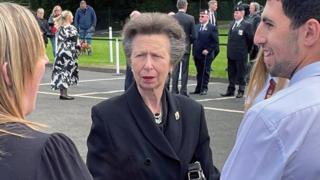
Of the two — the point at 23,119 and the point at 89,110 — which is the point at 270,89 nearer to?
the point at 23,119

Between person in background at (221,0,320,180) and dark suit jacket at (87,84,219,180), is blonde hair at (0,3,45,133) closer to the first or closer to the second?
person in background at (221,0,320,180)

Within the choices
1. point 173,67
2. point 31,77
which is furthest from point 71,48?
point 31,77

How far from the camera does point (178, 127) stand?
9.80 ft

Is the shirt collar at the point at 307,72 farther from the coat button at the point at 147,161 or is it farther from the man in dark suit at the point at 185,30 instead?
the man in dark suit at the point at 185,30

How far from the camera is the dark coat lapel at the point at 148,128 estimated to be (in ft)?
9.39

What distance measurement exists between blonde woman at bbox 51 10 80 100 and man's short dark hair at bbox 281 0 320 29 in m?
10.3

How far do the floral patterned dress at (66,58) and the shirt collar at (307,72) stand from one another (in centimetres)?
1053

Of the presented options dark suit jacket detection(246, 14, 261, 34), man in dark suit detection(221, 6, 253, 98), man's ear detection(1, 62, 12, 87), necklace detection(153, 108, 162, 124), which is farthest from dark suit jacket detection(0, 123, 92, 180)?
dark suit jacket detection(246, 14, 261, 34)

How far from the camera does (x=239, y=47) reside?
12.9 meters

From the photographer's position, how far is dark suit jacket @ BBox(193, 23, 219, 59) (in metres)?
13.2

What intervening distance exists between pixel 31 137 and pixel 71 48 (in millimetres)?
10704

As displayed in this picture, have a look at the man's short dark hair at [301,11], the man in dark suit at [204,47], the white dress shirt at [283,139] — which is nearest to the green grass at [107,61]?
the man in dark suit at [204,47]

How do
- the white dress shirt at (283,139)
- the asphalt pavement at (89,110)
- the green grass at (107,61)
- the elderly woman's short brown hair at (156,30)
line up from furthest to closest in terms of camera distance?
the green grass at (107,61), the asphalt pavement at (89,110), the elderly woman's short brown hair at (156,30), the white dress shirt at (283,139)

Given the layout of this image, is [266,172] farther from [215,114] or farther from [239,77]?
[239,77]
